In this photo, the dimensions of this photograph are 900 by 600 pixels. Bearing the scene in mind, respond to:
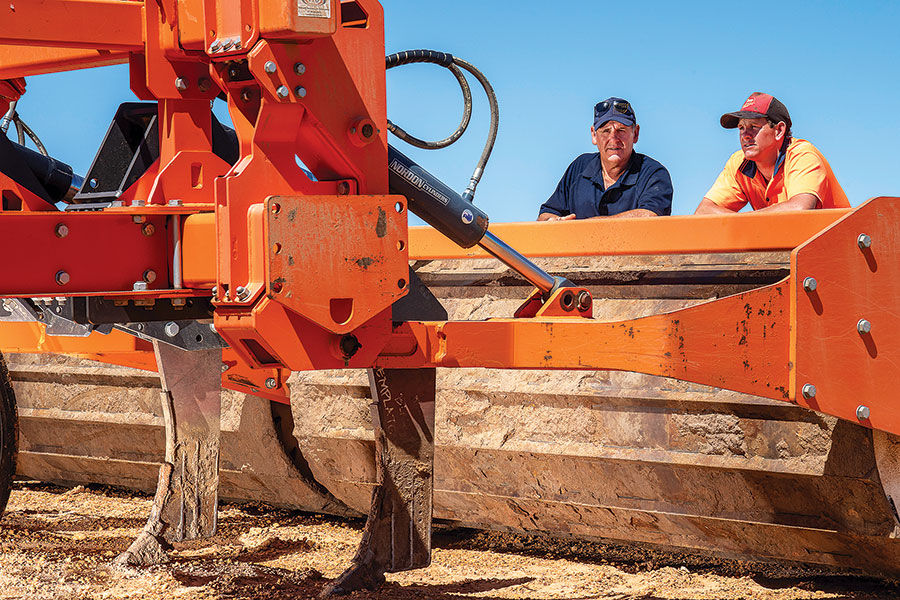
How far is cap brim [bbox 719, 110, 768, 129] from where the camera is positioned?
15.7ft

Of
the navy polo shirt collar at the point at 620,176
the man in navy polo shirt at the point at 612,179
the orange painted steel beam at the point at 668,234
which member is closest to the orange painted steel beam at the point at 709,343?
the orange painted steel beam at the point at 668,234

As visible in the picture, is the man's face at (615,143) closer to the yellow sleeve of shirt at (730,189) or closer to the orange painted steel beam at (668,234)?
the yellow sleeve of shirt at (730,189)

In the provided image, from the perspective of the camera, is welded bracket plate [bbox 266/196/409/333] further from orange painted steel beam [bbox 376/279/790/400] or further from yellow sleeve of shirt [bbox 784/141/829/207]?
yellow sleeve of shirt [bbox 784/141/829/207]

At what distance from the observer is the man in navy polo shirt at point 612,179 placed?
16.3 ft

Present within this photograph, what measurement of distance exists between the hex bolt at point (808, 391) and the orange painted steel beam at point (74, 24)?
6.60ft

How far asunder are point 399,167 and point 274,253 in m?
0.57

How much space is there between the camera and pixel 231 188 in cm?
265

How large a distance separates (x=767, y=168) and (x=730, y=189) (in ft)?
0.58

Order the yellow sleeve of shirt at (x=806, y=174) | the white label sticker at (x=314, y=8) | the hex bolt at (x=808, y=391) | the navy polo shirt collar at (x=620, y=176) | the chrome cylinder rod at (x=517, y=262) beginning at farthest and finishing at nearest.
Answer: the navy polo shirt collar at (x=620, y=176) → the yellow sleeve of shirt at (x=806, y=174) → the chrome cylinder rod at (x=517, y=262) → the hex bolt at (x=808, y=391) → the white label sticker at (x=314, y=8)

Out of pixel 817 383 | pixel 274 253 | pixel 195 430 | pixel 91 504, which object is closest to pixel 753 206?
pixel 817 383

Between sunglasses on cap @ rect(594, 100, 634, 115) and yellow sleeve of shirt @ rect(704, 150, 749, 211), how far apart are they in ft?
1.67

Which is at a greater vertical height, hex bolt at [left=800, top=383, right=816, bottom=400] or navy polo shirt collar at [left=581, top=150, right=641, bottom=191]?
navy polo shirt collar at [left=581, top=150, right=641, bottom=191]

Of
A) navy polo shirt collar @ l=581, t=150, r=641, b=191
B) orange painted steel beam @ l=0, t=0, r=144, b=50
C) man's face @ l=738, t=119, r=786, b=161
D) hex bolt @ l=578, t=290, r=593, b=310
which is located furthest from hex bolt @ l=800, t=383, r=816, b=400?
navy polo shirt collar @ l=581, t=150, r=641, b=191

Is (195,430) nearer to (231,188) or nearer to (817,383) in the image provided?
(231,188)
